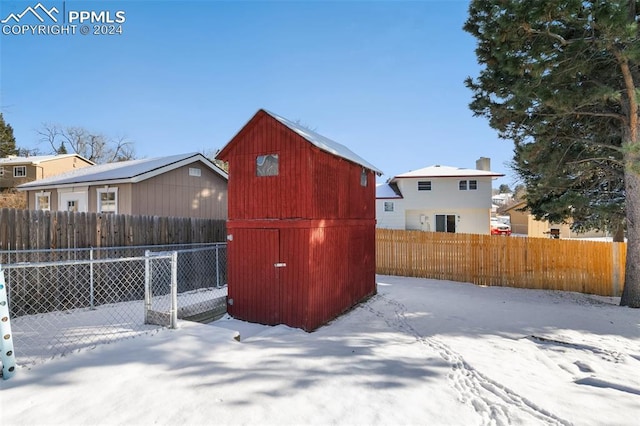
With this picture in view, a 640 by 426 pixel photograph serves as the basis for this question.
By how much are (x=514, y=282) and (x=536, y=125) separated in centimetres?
547

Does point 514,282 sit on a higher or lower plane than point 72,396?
lower

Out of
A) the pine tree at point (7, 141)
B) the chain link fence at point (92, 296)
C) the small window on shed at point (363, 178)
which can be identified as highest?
the pine tree at point (7, 141)

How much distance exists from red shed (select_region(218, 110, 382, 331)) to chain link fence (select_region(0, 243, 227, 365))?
1306mm

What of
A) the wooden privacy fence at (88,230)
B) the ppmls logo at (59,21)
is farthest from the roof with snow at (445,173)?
the ppmls logo at (59,21)

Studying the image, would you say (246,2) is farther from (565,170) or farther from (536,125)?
(565,170)

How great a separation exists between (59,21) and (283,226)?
26.5ft

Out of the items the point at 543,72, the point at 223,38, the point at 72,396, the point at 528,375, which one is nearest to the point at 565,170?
the point at 543,72

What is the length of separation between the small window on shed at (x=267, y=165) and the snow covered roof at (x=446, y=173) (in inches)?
697

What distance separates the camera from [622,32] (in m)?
6.65

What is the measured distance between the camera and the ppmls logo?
26.7ft

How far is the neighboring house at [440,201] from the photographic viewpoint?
22.6 m

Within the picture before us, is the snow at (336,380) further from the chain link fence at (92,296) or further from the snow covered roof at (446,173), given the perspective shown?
the snow covered roof at (446,173)

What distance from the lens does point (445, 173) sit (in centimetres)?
2288

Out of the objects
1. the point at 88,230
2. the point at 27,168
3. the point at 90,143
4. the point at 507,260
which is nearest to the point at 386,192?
the point at 507,260
